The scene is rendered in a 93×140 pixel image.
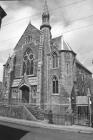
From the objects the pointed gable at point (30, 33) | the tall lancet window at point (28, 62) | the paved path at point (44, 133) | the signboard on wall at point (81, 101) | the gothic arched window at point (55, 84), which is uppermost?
the pointed gable at point (30, 33)

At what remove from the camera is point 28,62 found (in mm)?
28406

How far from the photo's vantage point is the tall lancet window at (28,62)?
27691mm

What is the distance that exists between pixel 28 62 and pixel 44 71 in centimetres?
475

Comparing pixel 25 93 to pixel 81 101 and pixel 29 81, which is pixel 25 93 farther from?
pixel 81 101

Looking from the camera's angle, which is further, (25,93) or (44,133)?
(25,93)

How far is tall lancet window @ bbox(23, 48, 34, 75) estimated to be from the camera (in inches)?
1090

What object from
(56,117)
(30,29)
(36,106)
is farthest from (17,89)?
(30,29)

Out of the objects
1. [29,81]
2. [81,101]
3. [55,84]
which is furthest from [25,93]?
[81,101]

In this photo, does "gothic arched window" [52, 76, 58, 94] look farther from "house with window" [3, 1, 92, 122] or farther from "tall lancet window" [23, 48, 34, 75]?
"tall lancet window" [23, 48, 34, 75]

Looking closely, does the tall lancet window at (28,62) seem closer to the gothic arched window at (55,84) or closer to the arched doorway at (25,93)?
the arched doorway at (25,93)

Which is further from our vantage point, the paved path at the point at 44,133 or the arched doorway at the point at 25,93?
the arched doorway at the point at 25,93

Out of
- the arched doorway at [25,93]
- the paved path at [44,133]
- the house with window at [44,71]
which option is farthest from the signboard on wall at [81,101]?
the arched doorway at [25,93]

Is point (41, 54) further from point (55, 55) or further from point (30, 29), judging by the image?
point (30, 29)

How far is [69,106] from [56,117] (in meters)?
2.54
